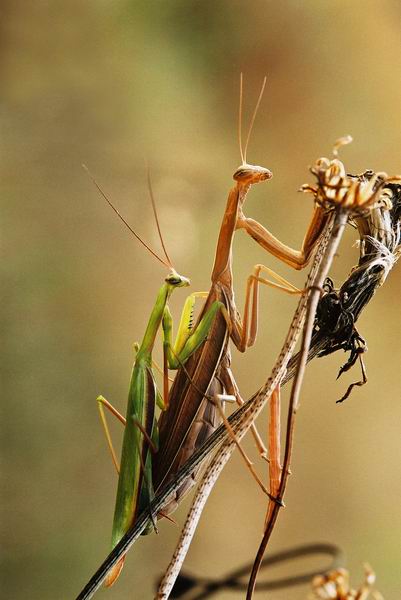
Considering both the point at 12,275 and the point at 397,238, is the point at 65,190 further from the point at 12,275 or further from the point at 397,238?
the point at 397,238

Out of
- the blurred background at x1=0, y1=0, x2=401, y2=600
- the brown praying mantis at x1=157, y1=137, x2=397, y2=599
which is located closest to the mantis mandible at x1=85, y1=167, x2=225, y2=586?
the brown praying mantis at x1=157, y1=137, x2=397, y2=599

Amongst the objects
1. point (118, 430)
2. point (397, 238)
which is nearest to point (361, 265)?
point (397, 238)

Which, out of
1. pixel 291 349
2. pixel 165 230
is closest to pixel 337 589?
pixel 291 349

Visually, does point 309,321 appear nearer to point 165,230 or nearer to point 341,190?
point 341,190

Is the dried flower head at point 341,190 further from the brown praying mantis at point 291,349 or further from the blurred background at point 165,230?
the blurred background at point 165,230

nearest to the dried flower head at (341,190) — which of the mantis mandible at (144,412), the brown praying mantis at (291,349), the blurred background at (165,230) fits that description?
the brown praying mantis at (291,349)

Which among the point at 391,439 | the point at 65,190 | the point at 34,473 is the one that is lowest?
the point at 34,473
